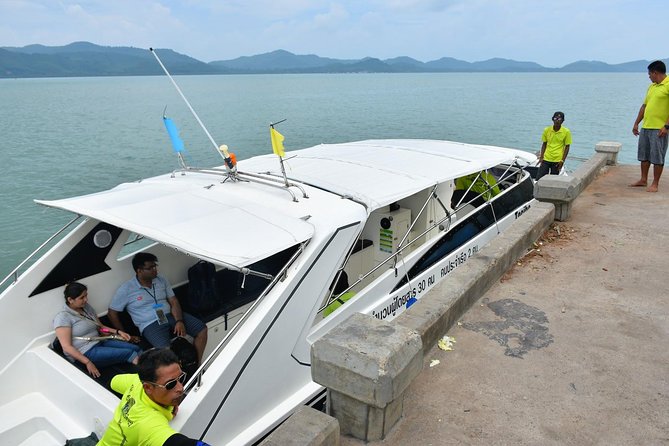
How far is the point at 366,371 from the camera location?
9.59 ft

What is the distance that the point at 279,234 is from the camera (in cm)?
430

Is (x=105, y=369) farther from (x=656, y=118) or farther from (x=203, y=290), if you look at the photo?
(x=656, y=118)

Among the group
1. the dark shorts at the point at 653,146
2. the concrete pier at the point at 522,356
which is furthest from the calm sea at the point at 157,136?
the dark shorts at the point at 653,146

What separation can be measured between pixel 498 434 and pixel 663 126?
685 cm

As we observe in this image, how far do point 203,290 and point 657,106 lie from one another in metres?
7.43

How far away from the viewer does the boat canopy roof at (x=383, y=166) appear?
574cm

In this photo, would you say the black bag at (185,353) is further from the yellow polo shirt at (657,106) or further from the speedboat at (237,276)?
the yellow polo shirt at (657,106)

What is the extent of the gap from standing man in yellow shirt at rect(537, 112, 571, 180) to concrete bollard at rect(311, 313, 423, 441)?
293 inches

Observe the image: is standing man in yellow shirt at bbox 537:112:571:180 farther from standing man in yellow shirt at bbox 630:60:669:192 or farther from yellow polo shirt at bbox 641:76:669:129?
yellow polo shirt at bbox 641:76:669:129

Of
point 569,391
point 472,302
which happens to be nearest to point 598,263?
point 472,302

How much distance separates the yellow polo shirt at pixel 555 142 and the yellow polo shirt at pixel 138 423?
856 centimetres

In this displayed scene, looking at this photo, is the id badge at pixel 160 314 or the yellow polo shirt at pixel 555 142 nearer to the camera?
the id badge at pixel 160 314

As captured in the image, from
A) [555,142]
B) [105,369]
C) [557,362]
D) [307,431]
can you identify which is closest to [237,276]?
[105,369]

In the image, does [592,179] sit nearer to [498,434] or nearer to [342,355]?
[498,434]
